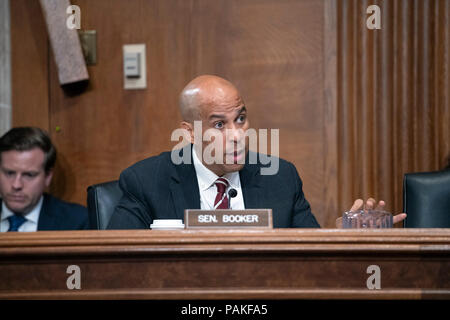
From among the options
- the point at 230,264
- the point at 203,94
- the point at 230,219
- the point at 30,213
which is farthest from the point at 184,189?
the point at 30,213

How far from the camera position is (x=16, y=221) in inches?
103

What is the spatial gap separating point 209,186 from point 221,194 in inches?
2.4

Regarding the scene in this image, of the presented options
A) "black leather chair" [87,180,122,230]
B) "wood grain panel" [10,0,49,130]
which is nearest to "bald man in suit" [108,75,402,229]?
"black leather chair" [87,180,122,230]

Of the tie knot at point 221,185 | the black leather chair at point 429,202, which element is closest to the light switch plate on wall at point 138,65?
the tie knot at point 221,185

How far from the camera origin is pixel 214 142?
187cm

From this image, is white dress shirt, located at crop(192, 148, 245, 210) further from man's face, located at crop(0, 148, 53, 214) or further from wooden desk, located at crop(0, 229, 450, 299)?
man's face, located at crop(0, 148, 53, 214)

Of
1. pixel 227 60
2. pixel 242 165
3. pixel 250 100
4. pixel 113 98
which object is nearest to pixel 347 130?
pixel 250 100

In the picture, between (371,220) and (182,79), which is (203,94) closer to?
(371,220)

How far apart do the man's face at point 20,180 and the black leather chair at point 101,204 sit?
643 millimetres

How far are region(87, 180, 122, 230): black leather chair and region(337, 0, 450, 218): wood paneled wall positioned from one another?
3.84 feet

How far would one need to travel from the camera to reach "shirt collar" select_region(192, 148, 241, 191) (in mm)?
1929
